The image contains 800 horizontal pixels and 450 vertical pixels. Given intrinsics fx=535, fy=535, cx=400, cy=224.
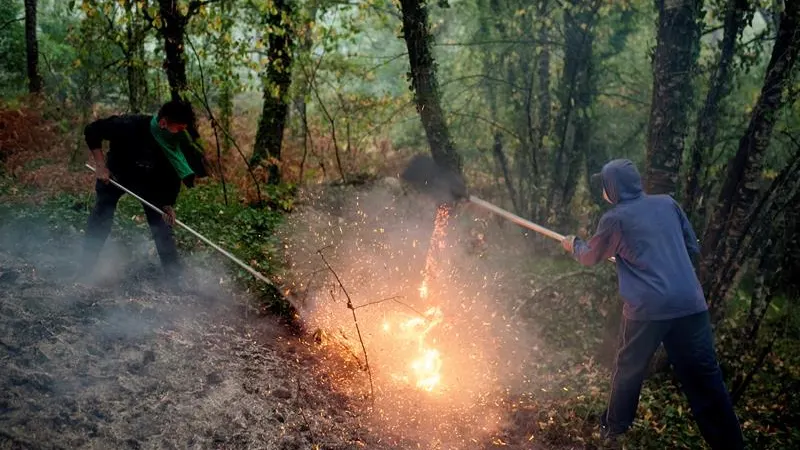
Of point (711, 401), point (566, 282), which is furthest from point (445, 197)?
point (711, 401)

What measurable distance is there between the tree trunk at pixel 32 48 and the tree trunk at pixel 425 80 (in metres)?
8.39

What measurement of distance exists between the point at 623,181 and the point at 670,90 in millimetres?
1600

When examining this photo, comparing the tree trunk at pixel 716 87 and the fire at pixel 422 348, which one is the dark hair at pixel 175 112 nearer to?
the fire at pixel 422 348

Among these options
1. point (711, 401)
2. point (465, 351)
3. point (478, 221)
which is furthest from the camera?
point (478, 221)

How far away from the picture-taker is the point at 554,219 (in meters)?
10.0

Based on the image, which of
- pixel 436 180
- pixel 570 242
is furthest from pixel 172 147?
pixel 570 242

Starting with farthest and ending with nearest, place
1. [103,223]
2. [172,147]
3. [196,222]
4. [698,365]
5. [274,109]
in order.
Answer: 1. [274,109]
2. [196,222]
3. [103,223]
4. [172,147]
5. [698,365]

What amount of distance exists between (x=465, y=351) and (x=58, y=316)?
4.33 metres

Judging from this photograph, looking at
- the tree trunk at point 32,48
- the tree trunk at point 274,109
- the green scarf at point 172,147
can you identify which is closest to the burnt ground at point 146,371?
the green scarf at point 172,147

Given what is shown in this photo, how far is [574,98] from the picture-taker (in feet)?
29.9

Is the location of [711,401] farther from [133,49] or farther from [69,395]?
[133,49]

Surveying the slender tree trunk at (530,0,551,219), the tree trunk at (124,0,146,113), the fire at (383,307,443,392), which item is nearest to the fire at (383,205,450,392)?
the fire at (383,307,443,392)

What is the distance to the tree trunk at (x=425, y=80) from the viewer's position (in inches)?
241

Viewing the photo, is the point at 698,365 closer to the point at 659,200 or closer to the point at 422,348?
the point at 659,200
